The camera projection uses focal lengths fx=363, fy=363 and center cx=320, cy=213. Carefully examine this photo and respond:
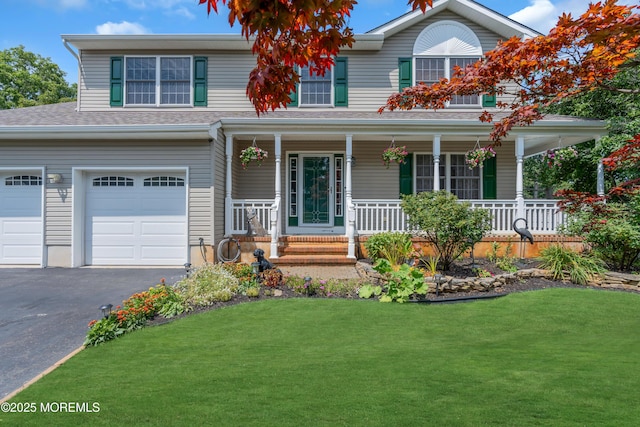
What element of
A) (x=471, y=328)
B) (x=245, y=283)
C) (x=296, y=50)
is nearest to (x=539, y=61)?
(x=296, y=50)

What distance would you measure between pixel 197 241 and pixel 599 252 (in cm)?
863

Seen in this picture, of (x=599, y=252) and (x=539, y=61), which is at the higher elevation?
(x=539, y=61)

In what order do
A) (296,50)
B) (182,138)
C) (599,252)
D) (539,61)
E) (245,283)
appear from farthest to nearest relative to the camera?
1. (182,138)
2. (599,252)
3. (245,283)
4. (539,61)
5. (296,50)

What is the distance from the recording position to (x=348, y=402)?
264 centimetres

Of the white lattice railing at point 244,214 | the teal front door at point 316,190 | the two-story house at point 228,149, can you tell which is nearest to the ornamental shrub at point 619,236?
the two-story house at point 228,149

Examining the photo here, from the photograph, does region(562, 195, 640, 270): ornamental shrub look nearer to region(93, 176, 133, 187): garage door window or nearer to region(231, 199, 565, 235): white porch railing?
A: region(231, 199, 565, 235): white porch railing

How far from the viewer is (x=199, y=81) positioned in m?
10.6

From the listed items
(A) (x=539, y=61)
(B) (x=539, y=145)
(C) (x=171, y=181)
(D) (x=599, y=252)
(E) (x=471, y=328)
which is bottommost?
(E) (x=471, y=328)

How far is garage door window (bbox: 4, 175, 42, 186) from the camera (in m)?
8.75

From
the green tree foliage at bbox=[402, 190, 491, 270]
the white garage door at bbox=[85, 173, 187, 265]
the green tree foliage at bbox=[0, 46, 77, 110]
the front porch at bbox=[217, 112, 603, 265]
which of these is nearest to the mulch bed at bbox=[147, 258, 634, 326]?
the green tree foliage at bbox=[402, 190, 491, 270]

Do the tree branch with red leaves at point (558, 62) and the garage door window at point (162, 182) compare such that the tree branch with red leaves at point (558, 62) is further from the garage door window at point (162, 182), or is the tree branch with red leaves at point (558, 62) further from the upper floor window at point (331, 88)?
the upper floor window at point (331, 88)

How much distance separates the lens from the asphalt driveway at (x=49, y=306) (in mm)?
3636

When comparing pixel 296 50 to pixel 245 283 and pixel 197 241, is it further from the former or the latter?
pixel 197 241

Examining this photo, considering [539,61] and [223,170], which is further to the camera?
[223,170]
